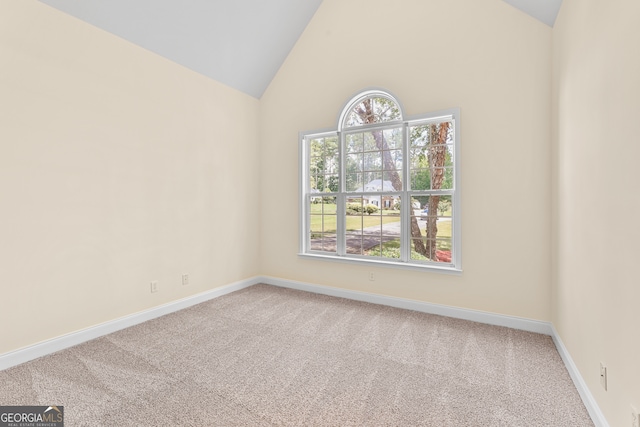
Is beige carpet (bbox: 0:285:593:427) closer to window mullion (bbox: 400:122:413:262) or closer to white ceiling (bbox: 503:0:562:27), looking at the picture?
window mullion (bbox: 400:122:413:262)

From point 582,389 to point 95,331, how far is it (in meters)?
3.81

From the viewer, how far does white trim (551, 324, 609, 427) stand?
63.0 inches

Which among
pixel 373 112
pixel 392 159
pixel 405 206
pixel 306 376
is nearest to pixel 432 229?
pixel 405 206

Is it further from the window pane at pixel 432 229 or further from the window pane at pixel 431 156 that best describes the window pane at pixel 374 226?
the window pane at pixel 431 156

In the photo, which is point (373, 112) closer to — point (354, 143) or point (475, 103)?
point (354, 143)

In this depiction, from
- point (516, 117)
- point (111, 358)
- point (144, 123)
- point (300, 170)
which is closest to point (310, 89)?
point (300, 170)

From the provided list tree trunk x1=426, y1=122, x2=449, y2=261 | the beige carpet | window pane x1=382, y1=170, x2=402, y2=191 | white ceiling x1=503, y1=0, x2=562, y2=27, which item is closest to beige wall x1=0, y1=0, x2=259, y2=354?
the beige carpet

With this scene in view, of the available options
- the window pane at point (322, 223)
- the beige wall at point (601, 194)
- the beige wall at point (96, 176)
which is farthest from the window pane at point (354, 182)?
the beige wall at point (601, 194)

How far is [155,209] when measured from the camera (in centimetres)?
325

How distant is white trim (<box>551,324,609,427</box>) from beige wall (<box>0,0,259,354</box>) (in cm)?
369

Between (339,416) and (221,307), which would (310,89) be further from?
(339,416)

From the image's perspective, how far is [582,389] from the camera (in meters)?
1.86

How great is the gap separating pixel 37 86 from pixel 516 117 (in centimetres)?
421

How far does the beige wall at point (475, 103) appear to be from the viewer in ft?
9.27
